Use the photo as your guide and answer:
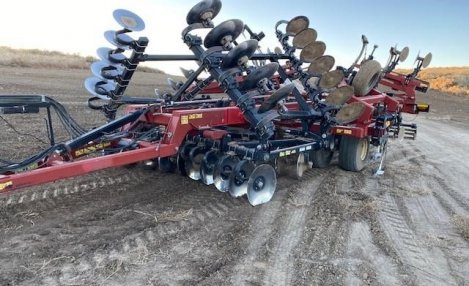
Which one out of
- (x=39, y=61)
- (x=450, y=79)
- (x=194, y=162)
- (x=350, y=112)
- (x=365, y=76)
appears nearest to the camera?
(x=194, y=162)

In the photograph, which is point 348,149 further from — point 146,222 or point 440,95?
point 440,95

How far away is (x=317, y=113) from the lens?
21.8 feet

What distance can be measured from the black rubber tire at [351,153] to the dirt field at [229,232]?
1.15ft

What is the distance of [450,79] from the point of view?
34.4 meters

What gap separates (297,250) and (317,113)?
9.52 feet

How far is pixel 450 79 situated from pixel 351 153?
102 feet

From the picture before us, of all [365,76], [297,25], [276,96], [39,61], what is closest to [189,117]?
[276,96]

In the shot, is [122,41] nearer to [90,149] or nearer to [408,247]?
[90,149]

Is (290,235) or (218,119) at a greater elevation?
(218,119)

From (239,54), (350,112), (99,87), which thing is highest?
(239,54)

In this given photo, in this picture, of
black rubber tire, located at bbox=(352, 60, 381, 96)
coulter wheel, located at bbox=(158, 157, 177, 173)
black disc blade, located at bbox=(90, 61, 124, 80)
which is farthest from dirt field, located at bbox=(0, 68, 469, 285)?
black rubber tire, located at bbox=(352, 60, 381, 96)

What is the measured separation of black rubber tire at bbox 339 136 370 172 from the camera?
7363 mm

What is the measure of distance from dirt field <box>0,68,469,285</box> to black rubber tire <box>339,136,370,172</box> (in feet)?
1.15

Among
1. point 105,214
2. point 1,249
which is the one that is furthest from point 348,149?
point 1,249
